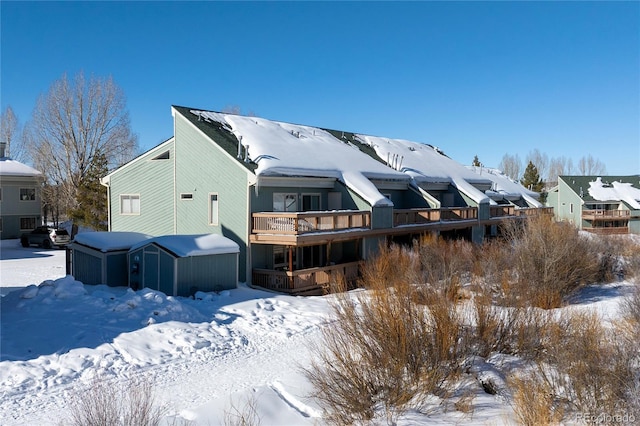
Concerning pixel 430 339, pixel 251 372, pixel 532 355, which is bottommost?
pixel 251 372

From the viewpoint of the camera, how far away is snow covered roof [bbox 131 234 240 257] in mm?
17094

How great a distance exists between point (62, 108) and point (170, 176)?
22.7m

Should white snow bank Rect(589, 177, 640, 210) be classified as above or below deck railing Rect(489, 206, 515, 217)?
above

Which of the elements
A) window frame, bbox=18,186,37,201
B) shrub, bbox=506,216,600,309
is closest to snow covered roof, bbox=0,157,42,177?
window frame, bbox=18,186,37,201

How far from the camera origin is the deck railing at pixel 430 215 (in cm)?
2425

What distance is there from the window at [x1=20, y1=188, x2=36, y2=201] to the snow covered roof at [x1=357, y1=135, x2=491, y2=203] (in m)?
29.1

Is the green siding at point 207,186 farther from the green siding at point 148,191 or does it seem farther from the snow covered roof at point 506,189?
the snow covered roof at point 506,189

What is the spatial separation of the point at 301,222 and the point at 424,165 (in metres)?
15.2

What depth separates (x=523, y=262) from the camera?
19344mm

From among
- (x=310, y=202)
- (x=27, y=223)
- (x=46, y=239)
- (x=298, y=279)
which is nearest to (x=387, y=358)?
(x=298, y=279)

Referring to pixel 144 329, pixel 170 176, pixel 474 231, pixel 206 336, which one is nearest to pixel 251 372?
pixel 206 336

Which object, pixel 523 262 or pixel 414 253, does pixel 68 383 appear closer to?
pixel 414 253

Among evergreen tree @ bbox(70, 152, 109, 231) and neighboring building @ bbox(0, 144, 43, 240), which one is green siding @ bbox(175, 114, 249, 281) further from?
neighboring building @ bbox(0, 144, 43, 240)

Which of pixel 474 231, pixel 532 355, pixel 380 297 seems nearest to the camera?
pixel 380 297
